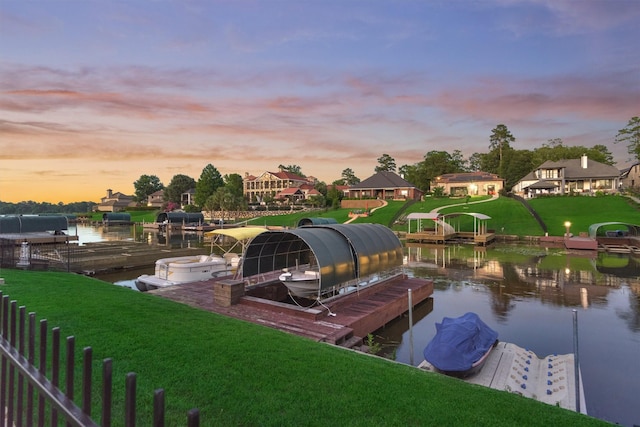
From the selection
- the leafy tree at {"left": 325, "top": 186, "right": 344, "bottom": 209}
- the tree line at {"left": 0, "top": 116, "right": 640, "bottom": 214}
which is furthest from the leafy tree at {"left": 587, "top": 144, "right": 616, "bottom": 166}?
the leafy tree at {"left": 325, "top": 186, "right": 344, "bottom": 209}

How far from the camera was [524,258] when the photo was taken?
111ft

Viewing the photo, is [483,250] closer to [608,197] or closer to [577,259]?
[577,259]

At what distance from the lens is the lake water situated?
11.1 meters

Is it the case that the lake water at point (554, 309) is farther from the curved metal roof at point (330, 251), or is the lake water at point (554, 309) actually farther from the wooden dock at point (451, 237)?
the wooden dock at point (451, 237)

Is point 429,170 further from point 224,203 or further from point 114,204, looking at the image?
point 114,204

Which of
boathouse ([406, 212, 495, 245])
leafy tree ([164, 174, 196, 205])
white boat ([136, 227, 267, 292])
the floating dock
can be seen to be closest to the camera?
the floating dock

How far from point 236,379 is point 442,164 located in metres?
108

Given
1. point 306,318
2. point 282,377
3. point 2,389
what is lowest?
point 306,318

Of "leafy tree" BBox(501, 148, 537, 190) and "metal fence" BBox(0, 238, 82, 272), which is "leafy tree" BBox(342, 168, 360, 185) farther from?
"metal fence" BBox(0, 238, 82, 272)

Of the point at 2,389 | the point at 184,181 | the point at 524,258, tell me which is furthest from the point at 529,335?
the point at 184,181

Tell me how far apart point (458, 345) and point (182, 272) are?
49.5ft

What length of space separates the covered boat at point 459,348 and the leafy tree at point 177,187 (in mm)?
126612

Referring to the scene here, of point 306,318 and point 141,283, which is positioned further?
point 141,283

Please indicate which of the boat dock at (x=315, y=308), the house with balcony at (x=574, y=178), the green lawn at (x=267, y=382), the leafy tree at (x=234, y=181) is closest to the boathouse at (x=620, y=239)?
the boat dock at (x=315, y=308)
